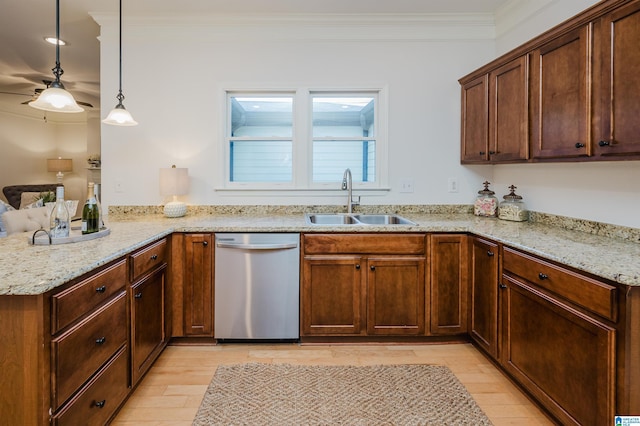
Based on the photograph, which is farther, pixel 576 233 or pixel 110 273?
pixel 576 233

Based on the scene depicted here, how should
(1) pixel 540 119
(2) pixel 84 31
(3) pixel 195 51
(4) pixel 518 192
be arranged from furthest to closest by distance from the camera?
1. (2) pixel 84 31
2. (3) pixel 195 51
3. (4) pixel 518 192
4. (1) pixel 540 119

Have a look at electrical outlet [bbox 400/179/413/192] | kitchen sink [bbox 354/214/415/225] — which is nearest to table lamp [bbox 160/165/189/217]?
kitchen sink [bbox 354/214/415/225]

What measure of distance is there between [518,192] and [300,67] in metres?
2.13

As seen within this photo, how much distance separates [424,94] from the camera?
3178mm

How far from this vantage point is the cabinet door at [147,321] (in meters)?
1.91

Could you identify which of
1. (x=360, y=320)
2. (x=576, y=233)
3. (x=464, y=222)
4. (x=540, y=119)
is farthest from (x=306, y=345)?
(x=540, y=119)

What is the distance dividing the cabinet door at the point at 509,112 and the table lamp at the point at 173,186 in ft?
8.09

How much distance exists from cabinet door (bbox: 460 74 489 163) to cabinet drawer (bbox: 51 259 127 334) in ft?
8.53

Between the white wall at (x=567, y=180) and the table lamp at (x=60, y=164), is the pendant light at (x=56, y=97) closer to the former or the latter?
the white wall at (x=567, y=180)

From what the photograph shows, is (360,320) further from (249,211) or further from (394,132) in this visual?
(394,132)

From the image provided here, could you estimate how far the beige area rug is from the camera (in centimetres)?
179

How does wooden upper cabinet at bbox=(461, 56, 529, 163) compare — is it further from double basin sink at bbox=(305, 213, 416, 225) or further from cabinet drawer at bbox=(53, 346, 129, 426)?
cabinet drawer at bbox=(53, 346, 129, 426)

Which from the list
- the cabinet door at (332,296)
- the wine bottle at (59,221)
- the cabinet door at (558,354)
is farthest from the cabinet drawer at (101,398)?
the cabinet door at (558,354)

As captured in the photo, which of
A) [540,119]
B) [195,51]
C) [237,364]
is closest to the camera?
[540,119]
